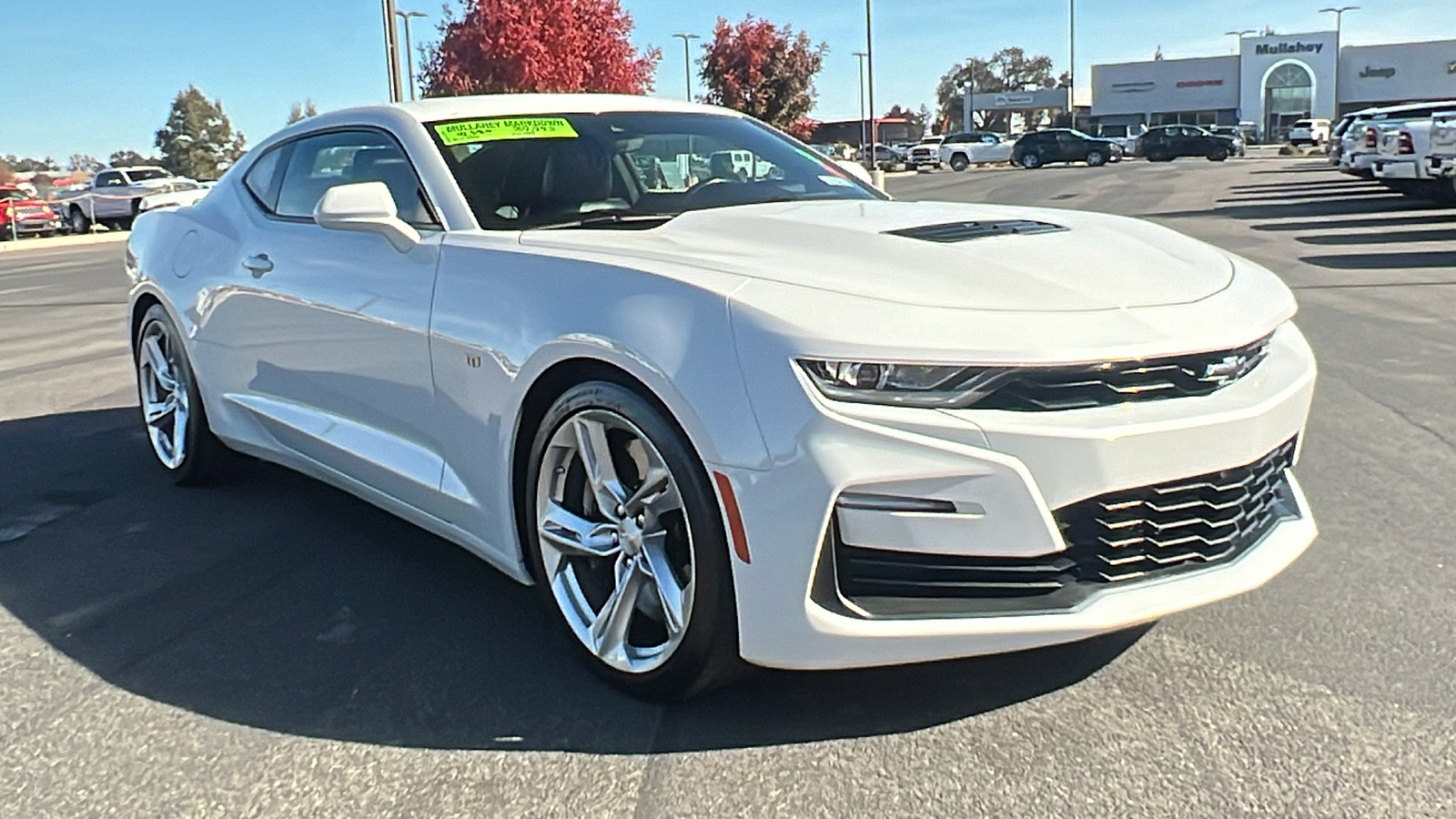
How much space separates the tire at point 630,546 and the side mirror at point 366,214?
0.86 m

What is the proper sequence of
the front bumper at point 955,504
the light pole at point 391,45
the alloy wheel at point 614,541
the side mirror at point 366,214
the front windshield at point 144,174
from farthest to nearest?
the front windshield at point 144,174, the light pole at point 391,45, the side mirror at point 366,214, the alloy wheel at point 614,541, the front bumper at point 955,504

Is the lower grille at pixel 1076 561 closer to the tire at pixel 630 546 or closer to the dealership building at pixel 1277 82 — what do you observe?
the tire at pixel 630 546

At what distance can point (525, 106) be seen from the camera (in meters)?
4.17

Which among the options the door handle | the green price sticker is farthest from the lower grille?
the door handle

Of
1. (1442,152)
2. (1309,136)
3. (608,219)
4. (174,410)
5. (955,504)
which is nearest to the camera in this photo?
(955,504)

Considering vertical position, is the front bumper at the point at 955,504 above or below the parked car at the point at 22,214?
below

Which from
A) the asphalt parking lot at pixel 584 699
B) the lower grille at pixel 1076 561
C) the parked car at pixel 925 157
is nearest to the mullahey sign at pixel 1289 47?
the parked car at pixel 925 157

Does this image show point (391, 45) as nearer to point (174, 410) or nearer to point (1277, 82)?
point (174, 410)

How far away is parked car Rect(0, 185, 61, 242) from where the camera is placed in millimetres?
31812

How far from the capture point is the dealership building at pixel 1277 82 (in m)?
76.8

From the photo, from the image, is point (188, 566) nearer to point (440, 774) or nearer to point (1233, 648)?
point (440, 774)

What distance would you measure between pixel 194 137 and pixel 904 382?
82.6 m

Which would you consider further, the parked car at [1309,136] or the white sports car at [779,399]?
the parked car at [1309,136]

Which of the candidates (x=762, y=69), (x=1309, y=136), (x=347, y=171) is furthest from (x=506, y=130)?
(x=1309, y=136)
